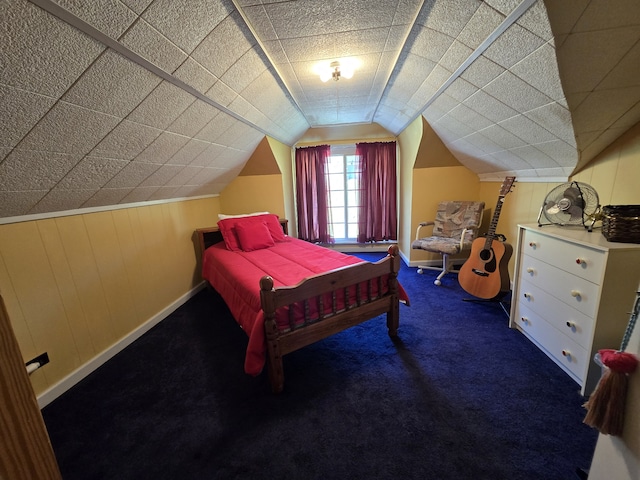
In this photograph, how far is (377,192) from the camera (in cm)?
445

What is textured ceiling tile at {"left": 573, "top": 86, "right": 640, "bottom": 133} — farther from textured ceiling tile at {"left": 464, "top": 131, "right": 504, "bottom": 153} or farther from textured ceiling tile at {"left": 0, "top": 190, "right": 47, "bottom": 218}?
textured ceiling tile at {"left": 0, "top": 190, "right": 47, "bottom": 218}

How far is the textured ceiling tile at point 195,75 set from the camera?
149 cm

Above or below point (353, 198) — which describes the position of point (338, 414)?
below

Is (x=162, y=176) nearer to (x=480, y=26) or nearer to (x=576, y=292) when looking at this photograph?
(x=480, y=26)

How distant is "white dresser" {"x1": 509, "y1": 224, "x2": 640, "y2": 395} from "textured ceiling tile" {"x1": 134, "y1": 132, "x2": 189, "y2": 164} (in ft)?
8.82

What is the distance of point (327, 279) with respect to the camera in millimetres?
1779

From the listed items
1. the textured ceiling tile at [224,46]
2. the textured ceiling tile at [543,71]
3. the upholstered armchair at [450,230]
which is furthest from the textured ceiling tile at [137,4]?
the upholstered armchair at [450,230]

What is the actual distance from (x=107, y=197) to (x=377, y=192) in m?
3.52

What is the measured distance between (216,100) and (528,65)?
193 centimetres

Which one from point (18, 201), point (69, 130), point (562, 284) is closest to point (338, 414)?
point (562, 284)

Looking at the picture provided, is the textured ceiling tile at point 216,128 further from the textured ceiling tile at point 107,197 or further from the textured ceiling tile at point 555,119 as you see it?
the textured ceiling tile at point 555,119

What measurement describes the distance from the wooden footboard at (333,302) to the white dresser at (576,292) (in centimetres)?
98

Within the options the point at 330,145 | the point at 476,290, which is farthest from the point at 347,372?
the point at 330,145

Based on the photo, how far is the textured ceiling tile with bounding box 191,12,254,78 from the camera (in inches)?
55.8
